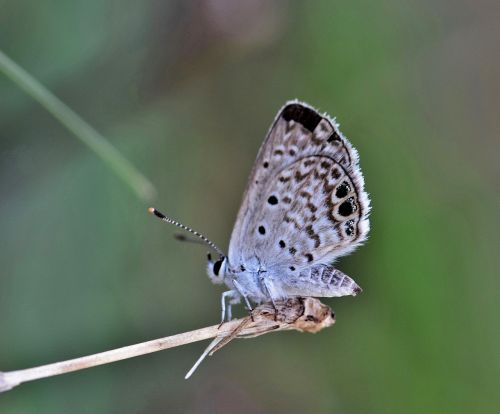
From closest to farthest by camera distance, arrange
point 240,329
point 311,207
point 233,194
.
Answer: point 240,329 < point 311,207 < point 233,194

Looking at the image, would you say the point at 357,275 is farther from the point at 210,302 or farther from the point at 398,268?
the point at 210,302

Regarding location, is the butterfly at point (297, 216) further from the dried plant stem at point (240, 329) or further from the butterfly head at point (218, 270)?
the dried plant stem at point (240, 329)

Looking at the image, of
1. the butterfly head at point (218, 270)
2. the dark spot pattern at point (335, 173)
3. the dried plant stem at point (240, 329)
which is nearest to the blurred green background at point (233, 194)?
the butterfly head at point (218, 270)

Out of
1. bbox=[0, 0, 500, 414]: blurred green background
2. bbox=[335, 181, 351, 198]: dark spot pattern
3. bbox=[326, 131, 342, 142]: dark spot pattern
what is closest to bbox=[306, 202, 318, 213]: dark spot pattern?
bbox=[335, 181, 351, 198]: dark spot pattern

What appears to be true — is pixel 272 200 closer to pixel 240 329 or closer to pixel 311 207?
pixel 311 207

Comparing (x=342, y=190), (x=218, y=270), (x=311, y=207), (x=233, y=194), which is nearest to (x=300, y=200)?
(x=311, y=207)
